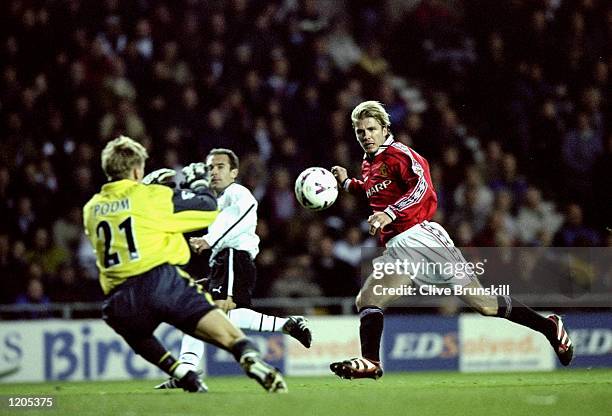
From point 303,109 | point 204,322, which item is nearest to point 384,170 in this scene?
point 204,322

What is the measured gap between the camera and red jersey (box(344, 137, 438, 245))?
9.02 meters

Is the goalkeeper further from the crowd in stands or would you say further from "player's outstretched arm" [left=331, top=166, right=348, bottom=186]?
the crowd in stands

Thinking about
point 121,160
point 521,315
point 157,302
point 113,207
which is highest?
point 121,160

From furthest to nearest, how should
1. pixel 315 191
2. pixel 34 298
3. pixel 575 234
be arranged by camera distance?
1. pixel 575 234
2. pixel 34 298
3. pixel 315 191

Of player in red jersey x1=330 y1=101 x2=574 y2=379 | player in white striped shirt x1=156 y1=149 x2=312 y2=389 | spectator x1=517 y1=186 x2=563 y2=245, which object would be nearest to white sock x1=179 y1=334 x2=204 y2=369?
player in white striped shirt x1=156 y1=149 x2=312 y2=389

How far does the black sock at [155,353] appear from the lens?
7.88 meters

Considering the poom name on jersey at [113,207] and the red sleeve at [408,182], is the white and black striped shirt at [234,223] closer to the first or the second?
the red sleeve at [408,182]

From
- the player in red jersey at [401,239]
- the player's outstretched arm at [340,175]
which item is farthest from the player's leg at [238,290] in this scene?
the player's outstretched arm at [340,175]

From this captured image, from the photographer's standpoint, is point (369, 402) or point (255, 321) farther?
point (255, 321)

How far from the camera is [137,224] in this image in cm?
751

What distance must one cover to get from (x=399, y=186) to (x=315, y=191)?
0.72m

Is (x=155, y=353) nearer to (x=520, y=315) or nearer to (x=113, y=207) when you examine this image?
(x=113, y=207)

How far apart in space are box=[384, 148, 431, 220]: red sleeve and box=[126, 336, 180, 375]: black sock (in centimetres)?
218

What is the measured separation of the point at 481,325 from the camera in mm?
14281
